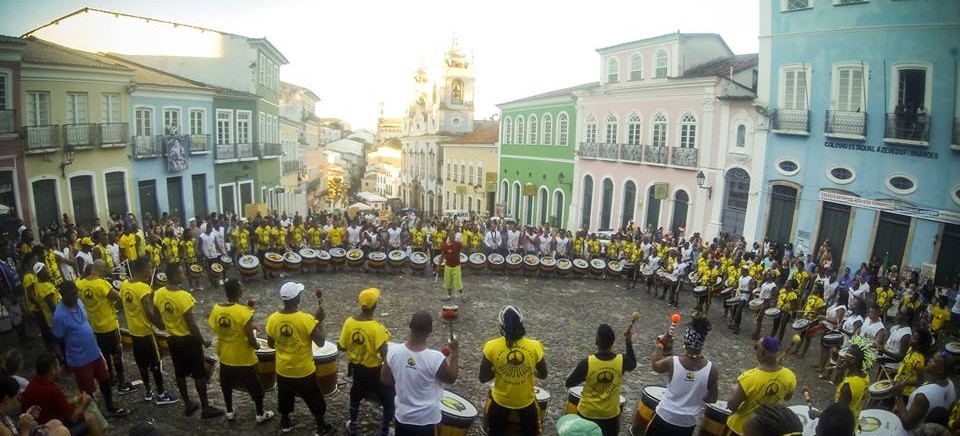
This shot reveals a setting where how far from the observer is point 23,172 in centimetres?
1755

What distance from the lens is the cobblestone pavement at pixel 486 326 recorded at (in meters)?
7.83

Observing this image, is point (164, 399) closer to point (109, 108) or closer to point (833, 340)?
point (833, 340)

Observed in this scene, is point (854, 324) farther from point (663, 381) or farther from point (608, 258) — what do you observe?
point (608, 258)

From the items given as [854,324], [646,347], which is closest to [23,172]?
[646,347]

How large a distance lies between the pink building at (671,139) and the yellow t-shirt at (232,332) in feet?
68.0

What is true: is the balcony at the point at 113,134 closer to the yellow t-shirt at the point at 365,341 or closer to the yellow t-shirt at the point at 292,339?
the yellow t-shirt at the point at 292,339

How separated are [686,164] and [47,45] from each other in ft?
83.1

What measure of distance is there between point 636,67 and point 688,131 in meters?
5.25

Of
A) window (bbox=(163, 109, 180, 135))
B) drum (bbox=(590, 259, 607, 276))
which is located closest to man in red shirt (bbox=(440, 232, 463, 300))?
drum (bbox=(590, 259, 607, 276))

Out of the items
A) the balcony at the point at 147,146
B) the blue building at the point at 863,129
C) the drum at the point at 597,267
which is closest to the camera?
the blue building at the point at 863,129

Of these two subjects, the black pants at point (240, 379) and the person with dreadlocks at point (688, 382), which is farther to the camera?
the black pants at point (240, 379)

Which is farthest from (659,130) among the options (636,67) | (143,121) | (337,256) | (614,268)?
(143,121)

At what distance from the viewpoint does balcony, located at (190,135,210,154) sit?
26.4 m

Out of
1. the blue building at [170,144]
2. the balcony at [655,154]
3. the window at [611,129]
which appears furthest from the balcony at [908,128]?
the blue building at [170,144]
